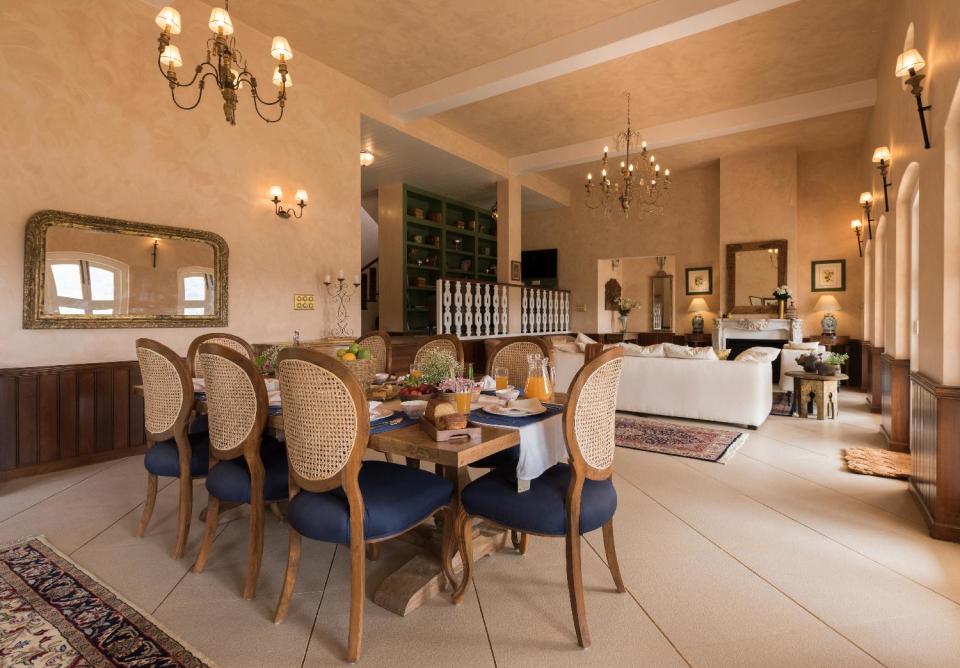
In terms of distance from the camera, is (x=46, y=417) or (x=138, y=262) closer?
(x=46, y=417)

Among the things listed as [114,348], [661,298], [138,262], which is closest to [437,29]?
[138,262]

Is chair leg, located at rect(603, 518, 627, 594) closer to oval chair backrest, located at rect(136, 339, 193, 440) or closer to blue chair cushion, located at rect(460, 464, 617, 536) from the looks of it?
blue chair cushion, located at rect(460, 464, 617, 536)

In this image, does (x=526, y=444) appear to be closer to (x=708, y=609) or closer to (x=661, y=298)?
(x=708, y=609)

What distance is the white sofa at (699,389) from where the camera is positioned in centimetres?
503

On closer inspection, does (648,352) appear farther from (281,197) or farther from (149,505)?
(149,505)

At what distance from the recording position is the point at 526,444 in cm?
186

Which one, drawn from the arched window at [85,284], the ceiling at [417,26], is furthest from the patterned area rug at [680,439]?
the arched window at [85,284]

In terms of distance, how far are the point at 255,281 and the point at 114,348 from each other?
136 centimetres

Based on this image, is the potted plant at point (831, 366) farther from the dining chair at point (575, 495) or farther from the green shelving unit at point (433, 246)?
the green shelving unit at point (433, 246)

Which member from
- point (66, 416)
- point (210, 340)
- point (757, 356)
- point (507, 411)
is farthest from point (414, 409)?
point (757, 356)

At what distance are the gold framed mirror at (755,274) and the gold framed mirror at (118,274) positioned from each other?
27.0ft

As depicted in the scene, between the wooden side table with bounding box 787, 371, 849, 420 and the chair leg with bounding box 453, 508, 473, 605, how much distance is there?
202 inches

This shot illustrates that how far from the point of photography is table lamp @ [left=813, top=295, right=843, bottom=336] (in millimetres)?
8492

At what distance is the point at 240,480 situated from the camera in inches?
86.1
